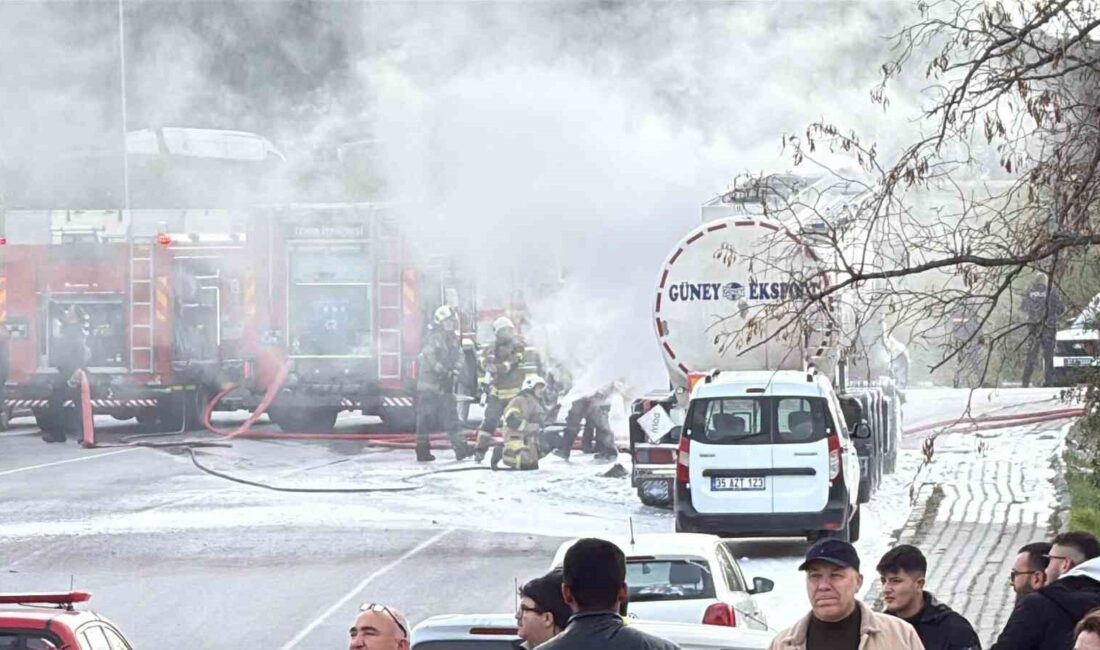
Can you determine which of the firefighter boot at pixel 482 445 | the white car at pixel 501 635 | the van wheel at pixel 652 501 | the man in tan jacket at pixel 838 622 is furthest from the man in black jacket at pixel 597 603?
the firefighter boot at pixel 482 445

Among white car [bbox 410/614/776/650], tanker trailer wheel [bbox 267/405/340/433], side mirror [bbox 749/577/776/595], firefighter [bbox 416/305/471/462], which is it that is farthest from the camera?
tanker trailer wheel [bbox 267/405/340/433]

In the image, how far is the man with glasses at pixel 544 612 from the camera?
5973mm

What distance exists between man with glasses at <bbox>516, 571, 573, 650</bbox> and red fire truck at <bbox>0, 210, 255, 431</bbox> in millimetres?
23781

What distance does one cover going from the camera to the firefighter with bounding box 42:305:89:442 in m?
29.3

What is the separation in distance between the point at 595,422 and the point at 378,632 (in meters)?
19.3

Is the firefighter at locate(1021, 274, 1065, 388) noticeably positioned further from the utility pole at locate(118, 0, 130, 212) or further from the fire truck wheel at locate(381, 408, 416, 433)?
the utility pole at locate(118, 0, 130, 212)

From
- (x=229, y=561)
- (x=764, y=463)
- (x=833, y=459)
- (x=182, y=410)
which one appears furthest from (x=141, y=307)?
(x=833, y=459)

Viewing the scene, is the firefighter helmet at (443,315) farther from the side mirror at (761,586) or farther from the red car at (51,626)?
the red car at (51,626)

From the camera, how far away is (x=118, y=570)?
54.5 ft

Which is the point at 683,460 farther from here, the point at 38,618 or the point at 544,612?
the point at 544,612

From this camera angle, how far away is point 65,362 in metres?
29.4

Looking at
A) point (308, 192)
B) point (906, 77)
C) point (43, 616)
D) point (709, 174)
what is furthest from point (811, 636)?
point (308, 192)

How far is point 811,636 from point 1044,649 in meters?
1.16

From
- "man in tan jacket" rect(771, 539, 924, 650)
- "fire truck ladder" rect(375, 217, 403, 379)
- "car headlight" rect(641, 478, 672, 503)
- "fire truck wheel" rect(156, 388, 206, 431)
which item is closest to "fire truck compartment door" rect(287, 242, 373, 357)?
"fire truck ladder" rect(375, 217, 403, 379)
